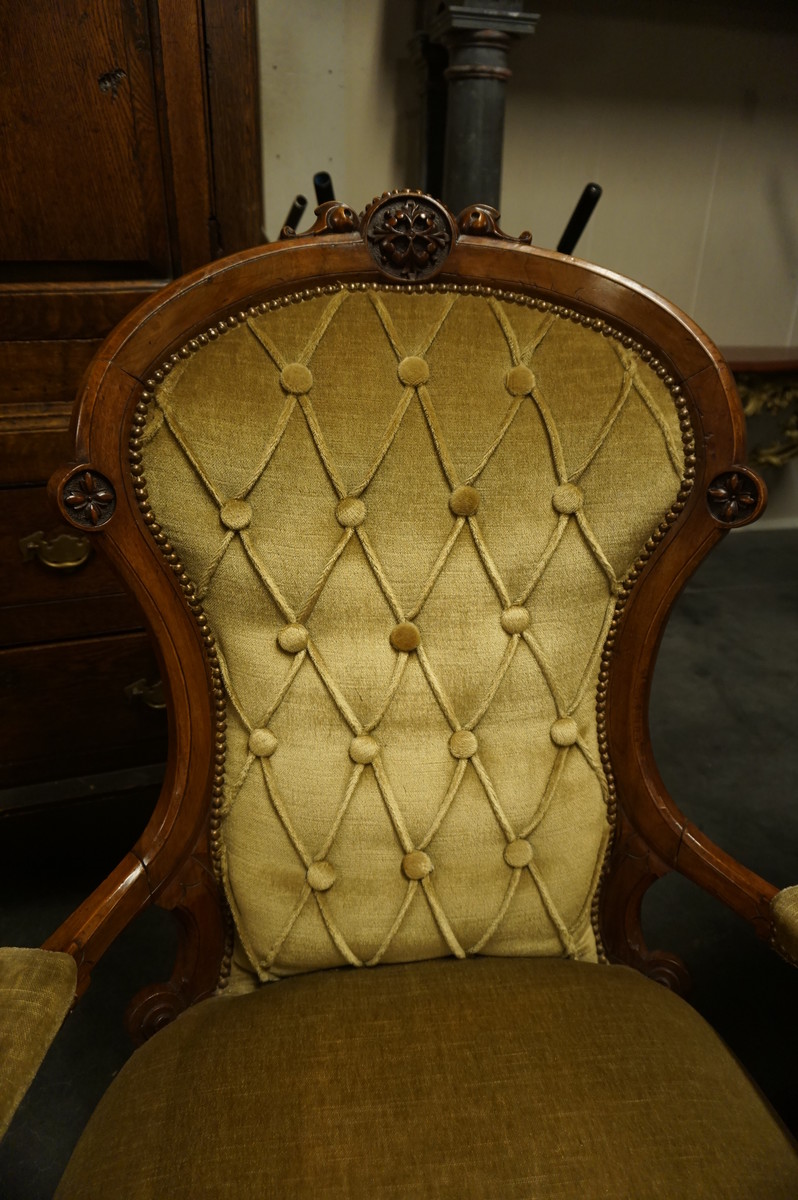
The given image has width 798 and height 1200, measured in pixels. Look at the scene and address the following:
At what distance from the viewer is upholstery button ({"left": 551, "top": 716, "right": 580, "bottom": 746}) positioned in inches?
27.2

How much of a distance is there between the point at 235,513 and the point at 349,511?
84mm

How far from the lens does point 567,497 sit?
65 centimetres

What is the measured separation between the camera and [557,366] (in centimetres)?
63

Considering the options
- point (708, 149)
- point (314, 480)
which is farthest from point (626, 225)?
point (314, 480)

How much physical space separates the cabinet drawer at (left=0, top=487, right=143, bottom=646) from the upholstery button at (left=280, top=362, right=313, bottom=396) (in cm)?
48

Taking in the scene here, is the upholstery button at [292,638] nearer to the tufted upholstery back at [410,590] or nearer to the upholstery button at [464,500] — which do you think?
the tufted upholstery back at [410,590]

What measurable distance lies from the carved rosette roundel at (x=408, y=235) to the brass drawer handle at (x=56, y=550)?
1.89 feet

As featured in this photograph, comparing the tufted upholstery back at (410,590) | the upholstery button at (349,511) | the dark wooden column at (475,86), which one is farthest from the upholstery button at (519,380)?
the dark wooden column at (475,86)

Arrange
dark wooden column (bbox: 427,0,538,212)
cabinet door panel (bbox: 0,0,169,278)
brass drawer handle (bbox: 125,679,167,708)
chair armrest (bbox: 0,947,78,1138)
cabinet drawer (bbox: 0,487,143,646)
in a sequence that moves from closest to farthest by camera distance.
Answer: chair armrest (bbox: 0,947,78,1138) < cabinet door panel (bbox: 0,0,169,278) < cabinet drawer (bbox: 0,487,143,646) < brass drawer handle (bbox: 125,679,167,708) < dark wooden column (bbox: 427,0,538,212)

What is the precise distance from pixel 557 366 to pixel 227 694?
357mm

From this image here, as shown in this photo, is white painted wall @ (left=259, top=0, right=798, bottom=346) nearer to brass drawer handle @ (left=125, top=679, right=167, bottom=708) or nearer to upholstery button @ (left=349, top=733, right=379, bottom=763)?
brass drawer handle @ (left=125, top=679, right=167, bottom=708)

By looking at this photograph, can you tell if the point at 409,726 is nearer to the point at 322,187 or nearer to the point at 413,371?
the point at 413,371

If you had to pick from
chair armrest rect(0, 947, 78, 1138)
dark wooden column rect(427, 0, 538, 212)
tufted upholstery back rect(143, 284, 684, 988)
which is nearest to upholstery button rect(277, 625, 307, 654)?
tufted upholstery back rect(143, 284, 684, 988)

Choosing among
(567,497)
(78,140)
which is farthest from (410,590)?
(78,140)
